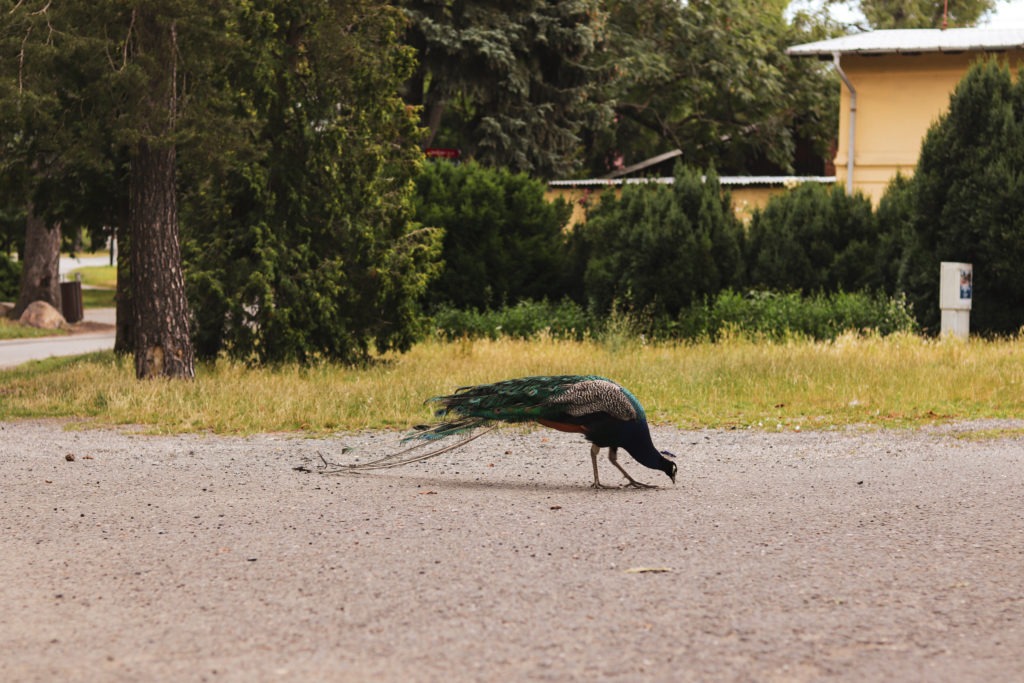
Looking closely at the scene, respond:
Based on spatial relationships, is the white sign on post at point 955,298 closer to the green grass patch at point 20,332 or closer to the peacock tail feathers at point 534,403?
the peacock tail feathers at point 534,403

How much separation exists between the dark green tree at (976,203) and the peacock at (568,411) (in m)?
11.0

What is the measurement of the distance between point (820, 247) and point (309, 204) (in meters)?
7.93

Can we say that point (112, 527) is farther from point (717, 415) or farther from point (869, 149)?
point (869, 149)

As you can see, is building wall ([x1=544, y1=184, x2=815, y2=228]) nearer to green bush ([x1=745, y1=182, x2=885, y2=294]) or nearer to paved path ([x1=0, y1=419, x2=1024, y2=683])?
green bush ([x1=745, y1=182, x2=885, y2=294])

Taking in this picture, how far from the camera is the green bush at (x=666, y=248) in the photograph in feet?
62.3

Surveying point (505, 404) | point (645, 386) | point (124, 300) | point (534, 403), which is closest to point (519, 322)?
point (124, 300)

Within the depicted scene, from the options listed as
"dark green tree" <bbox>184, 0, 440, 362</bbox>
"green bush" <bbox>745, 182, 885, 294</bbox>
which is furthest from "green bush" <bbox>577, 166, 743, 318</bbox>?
"dark green tree" <bbox>184, 0, 440, 362</bbox>

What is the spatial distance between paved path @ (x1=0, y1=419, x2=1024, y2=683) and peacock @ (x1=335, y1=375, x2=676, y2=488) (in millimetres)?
351

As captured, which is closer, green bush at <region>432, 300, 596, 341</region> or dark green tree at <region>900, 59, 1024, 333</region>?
dark green tree at <region>900, 59, 1024, 333</region>

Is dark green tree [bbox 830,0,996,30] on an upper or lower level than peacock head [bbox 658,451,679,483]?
upper

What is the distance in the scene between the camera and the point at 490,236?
2064 cm

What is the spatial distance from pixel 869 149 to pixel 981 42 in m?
2.98

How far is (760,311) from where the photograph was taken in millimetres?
18469

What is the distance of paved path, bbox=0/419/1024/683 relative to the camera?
15.0ft
